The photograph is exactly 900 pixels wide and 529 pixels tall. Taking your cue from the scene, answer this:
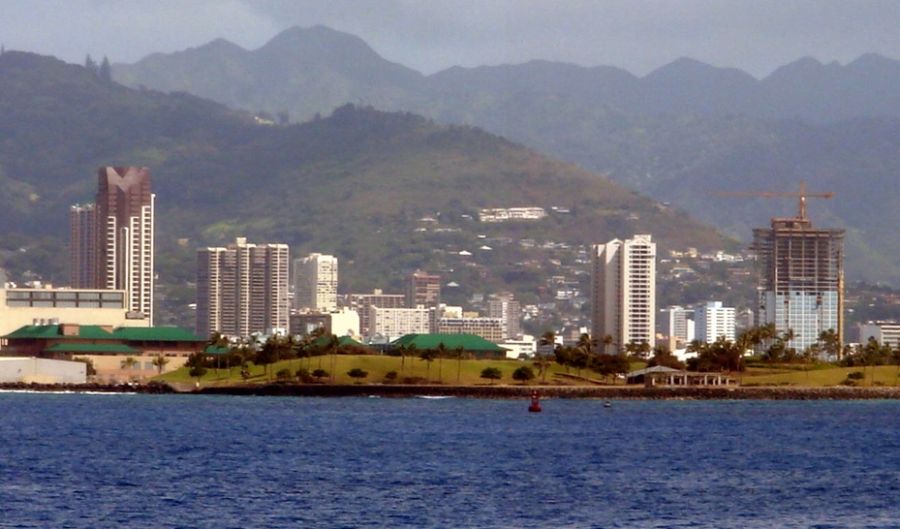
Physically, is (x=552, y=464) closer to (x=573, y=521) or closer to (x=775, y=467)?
(x=775, y=467)

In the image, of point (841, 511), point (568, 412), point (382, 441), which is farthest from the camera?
point (568, 412)

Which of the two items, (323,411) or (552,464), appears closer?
(552,464)

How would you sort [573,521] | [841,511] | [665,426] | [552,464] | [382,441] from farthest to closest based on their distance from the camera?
[665,426], [382,441], [552,464], [841,511], [573,521]

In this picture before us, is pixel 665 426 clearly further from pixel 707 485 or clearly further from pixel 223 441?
pixel 707 485

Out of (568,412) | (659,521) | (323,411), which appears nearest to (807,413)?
(568,412)

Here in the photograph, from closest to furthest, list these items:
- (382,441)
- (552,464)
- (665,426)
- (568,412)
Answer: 1. (552,464)
2. (382,441)
3. (665,426)
4. (568,412)

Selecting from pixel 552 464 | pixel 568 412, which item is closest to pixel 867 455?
pixel 552 464
